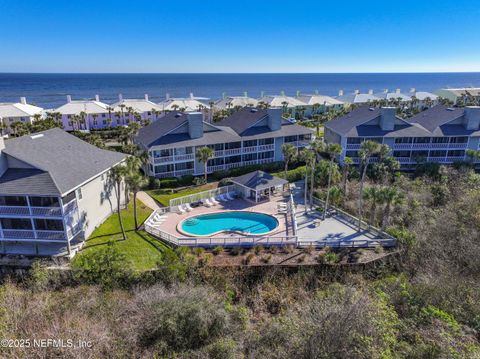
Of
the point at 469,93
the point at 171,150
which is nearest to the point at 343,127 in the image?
the point at 171,150

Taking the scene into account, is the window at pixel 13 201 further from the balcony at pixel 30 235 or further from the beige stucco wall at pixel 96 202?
the beige stucco wall at pixel 96 202

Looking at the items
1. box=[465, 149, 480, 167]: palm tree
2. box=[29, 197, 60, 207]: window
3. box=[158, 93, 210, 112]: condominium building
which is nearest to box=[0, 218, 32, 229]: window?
box=[29, 197, 60, 207]: window

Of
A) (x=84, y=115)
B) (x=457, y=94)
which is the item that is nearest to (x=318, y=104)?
(x=457, y=94)

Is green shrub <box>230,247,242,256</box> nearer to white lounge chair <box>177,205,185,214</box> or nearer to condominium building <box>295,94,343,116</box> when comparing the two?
white lounge chair <box>177,205,185,214</box>

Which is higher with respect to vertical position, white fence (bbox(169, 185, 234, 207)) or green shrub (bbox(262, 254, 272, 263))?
white fence (bbox(169, 185, 234, 207))

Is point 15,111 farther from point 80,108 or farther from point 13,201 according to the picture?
point 13,201

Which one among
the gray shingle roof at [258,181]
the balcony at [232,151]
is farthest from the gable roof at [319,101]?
the gray shingle roof at [258,181]

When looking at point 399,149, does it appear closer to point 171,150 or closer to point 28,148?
point 171,150
